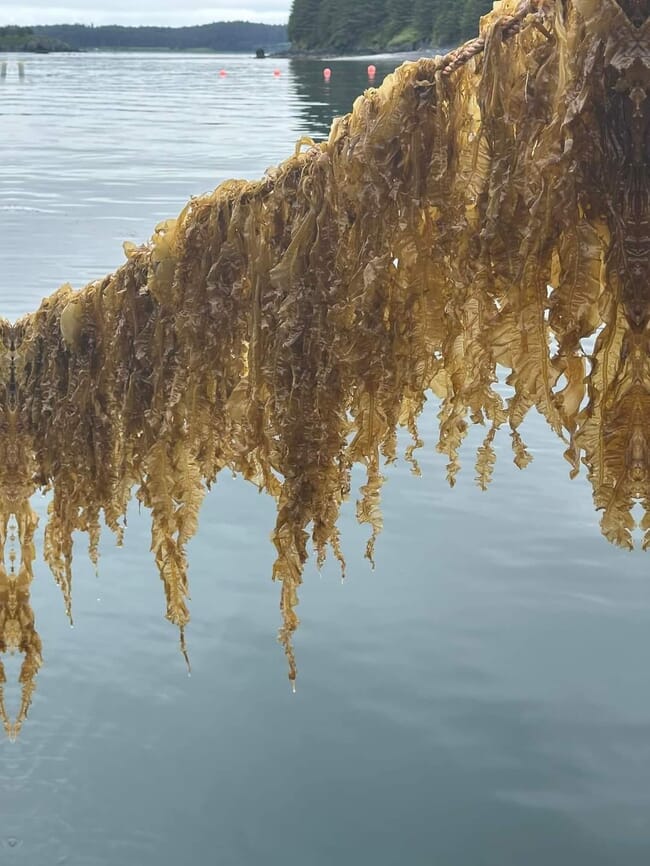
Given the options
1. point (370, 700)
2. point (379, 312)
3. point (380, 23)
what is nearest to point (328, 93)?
point (380, 23)

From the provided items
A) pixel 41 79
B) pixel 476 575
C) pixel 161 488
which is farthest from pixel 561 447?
pixel 41 79

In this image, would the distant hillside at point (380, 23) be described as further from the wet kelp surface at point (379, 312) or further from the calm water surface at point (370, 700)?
the wet kelp surface at point (379, 312)

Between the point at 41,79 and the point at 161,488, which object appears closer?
the point at 161,488

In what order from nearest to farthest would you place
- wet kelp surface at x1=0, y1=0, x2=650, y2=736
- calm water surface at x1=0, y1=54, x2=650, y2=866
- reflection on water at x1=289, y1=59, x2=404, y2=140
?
wet kelp surface at x1=0, y1=0, x2=650, y2=736 < calm water surface at x1=0, y1=54, x2=650, y2=866 < reflection on water at x1=289, y1=59, x2=404, y2=140

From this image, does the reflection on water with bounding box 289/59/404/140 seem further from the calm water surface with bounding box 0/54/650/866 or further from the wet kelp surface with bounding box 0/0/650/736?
the wet kelp surface with bounding box 0/0/650/736

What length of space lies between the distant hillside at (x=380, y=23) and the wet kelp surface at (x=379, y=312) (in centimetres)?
4277

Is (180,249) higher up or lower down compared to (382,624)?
higher up

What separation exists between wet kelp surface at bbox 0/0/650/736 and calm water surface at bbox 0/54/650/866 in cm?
302

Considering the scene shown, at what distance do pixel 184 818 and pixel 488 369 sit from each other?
12.7 ft

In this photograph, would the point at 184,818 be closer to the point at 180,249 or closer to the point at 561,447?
the point at 180,249

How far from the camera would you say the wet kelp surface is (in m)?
1.74

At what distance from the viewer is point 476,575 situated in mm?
7711

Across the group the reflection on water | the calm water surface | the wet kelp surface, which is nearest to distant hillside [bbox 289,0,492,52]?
the reflection on water

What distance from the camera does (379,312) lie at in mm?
2061
